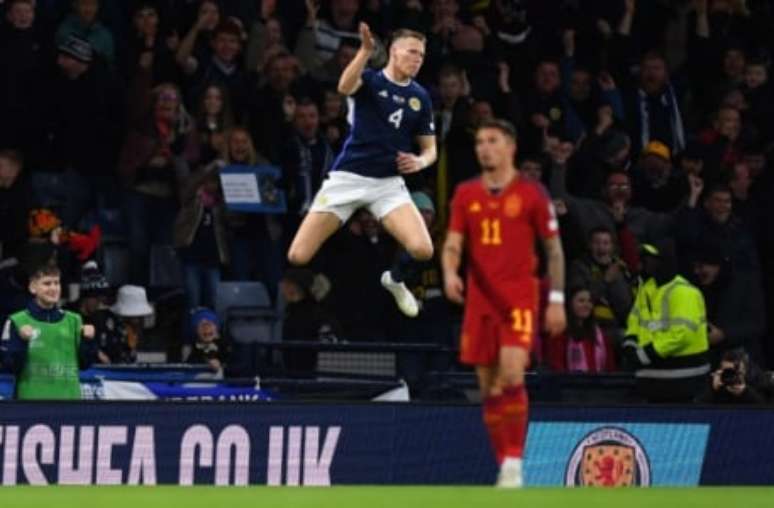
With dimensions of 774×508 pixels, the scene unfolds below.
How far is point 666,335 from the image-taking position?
22.3 m

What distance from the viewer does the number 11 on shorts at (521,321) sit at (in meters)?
15.9

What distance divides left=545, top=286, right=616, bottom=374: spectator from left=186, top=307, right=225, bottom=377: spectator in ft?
9.50

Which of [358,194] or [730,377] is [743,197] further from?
[358,194]

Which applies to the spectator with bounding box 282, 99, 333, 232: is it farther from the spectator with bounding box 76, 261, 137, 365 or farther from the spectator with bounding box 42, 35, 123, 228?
the spectator with bounding box 76, 261, 137, 365

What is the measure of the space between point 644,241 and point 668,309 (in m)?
2.61

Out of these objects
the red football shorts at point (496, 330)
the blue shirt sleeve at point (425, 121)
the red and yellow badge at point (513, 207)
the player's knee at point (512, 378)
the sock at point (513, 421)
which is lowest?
the sock at point (513, 421)

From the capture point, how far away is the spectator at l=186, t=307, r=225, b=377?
22680 mm

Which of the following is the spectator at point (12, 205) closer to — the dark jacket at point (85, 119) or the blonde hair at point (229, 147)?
the dark jacket at point (85, 119)

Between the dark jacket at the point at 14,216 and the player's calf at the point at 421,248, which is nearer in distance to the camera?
the player's calf at the point at 421,248

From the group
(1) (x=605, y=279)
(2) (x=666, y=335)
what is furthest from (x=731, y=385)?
(1) (x=605, y=279)

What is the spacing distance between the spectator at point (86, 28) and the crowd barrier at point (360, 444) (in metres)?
4.81

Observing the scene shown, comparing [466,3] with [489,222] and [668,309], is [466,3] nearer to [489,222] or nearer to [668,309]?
[668,309]

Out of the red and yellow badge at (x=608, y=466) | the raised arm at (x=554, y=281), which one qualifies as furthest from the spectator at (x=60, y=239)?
the raised arm at (x=554, y=281)

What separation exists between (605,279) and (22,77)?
5528 millimetres
